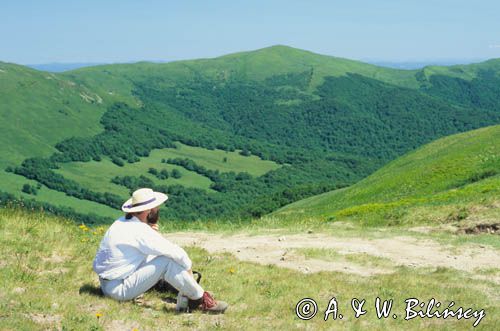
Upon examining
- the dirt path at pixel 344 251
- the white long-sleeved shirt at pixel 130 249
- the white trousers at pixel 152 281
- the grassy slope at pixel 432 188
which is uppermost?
the white long-sleeved shirt at pixel 130 249

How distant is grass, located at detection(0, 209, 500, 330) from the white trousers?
11.1 inches

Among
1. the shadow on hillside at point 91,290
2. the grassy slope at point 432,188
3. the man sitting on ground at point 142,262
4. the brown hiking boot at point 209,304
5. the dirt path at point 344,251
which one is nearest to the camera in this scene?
the man sitting on ground at point 142,262

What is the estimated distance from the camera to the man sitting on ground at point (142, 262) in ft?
34.3

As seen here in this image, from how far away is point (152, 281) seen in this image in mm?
10781

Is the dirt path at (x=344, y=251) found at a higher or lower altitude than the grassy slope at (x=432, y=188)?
higher

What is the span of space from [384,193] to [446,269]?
30301 mm

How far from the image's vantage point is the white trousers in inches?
413

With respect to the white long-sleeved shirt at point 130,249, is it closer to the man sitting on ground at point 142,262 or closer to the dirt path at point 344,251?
the man sitting on ground at point 142,262

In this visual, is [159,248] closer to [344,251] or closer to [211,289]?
[211,289]

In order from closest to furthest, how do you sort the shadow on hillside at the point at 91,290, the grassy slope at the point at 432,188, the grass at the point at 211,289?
the grass at the point at 211,289, the shadow on hillside at the point at 91,290, the grassy slope at the point at 432,188

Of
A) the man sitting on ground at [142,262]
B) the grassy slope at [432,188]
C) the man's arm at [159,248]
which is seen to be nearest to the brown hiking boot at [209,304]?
the man sitting on ground at [142,262]

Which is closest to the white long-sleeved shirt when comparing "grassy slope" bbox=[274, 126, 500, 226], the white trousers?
the white trousers

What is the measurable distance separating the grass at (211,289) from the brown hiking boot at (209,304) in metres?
0.18

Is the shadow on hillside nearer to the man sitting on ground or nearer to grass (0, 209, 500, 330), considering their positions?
grass (0, 209, 500, 330)
